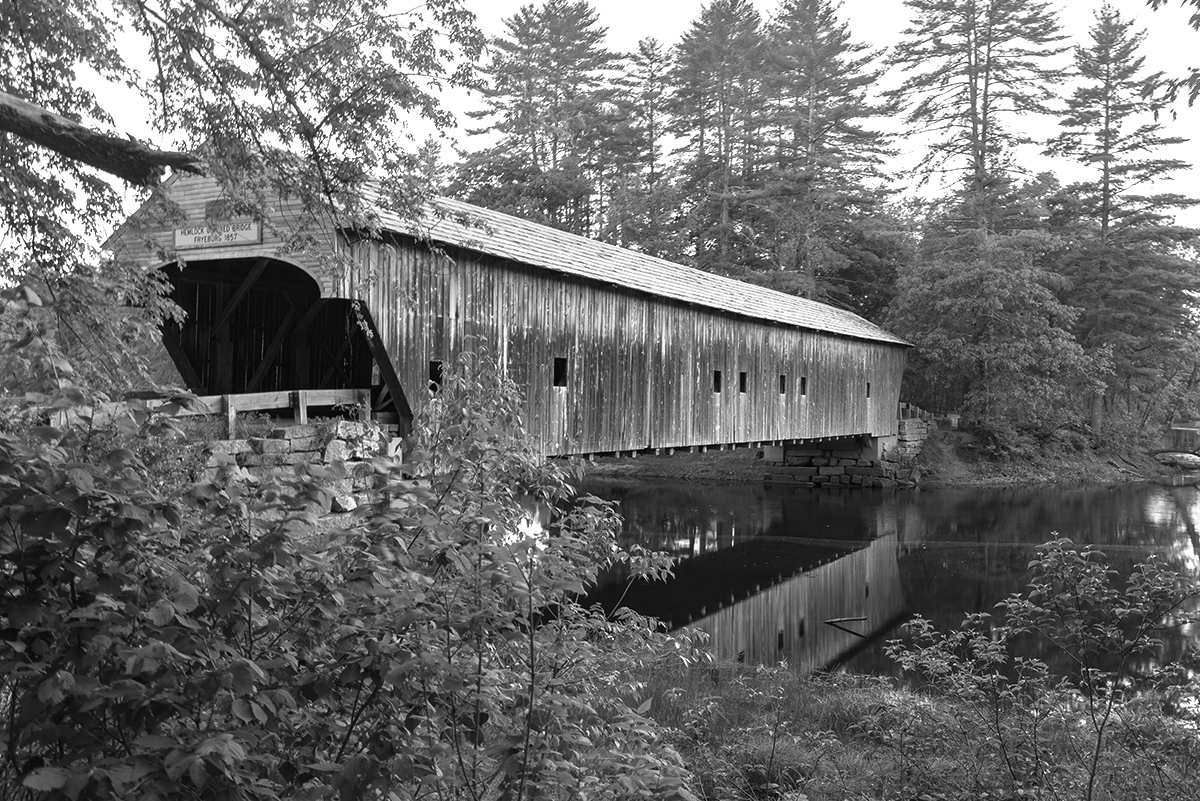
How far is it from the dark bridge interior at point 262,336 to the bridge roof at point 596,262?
1.62 meters

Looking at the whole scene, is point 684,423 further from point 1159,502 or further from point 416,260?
point 1159,502

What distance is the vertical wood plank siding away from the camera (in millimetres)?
8906

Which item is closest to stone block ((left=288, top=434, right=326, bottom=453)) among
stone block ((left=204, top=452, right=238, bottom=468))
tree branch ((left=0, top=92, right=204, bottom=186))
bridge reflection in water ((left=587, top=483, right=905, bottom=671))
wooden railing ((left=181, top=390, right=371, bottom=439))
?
wooden railing ((left=181, top=390, right=371, bottom=439))

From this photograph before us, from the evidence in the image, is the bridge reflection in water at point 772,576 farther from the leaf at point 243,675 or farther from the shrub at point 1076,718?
the leaf at point 243,675

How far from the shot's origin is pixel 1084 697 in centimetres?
604

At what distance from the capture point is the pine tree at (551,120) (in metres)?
28.8

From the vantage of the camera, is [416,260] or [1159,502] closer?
[416,260]

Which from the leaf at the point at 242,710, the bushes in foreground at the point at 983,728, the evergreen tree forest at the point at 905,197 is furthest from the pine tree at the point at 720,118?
the leaf at the point at 242,710

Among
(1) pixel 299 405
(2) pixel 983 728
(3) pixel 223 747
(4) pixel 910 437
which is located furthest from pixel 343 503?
(4) pixel 910 437

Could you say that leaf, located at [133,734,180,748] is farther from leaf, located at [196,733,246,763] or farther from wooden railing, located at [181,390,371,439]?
wooden railing, located at [181,390,371,439]

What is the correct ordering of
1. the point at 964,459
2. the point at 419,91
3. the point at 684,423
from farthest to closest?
1. the point at 964,459
2. the point at 684,423
3. the point at 419,91

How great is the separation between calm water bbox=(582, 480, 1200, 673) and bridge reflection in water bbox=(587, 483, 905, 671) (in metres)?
0.03

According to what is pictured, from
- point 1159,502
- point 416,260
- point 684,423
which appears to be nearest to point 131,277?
point 416,260

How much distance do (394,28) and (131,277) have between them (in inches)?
83.9
